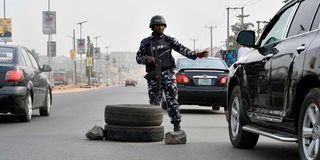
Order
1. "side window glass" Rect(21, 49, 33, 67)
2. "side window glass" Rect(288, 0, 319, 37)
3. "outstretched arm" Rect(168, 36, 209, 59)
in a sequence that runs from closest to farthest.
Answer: "side window glass" Rect(288, 0, 319, 37)
"outstretched arm" Rect(168, 36, 209, 59)
"side window glass" Rect(21, 49, 33, 67)

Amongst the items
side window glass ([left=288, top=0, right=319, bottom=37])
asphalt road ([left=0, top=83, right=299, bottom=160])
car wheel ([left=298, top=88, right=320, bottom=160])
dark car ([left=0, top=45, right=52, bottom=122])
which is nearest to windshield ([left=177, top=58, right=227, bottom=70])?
dark car ([left=0, top=45, right=52, bottom=122])

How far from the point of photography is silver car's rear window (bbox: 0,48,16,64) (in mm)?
13039

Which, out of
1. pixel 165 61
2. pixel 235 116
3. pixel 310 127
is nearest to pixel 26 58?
pixel 165 61

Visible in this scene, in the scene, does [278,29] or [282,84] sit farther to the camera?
[278,29]

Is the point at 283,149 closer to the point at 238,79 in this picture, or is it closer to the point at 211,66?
the point at 238,79

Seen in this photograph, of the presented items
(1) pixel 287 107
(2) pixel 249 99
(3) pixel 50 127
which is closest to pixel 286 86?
(1) pixel 287 107

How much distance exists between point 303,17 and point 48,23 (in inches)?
2442

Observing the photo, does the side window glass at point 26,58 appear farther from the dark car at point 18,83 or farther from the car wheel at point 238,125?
the car wheel at point 238,125

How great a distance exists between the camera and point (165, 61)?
385 inches

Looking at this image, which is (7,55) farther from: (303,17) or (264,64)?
(303,17)

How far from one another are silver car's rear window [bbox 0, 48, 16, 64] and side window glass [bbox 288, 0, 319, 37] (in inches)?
282

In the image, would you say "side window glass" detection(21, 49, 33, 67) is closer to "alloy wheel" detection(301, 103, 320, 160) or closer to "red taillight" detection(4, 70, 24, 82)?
"red taillight" detection(4, 70, 24, 82)

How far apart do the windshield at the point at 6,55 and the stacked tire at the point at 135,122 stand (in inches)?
161

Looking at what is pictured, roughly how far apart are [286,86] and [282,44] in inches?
28.5
